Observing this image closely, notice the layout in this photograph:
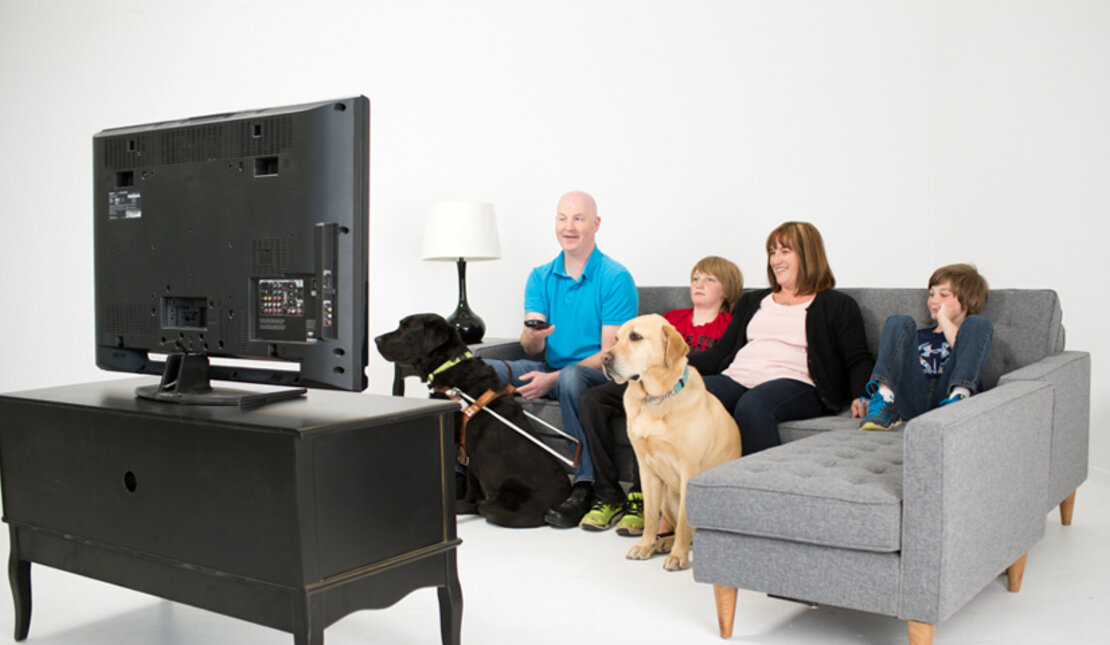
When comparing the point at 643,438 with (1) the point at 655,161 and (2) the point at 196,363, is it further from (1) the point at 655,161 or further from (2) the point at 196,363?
(1) the point at 655,161

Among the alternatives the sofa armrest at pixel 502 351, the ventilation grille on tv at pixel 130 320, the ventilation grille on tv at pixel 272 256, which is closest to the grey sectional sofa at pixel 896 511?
the ventilation grille on tv at pixel 272 256

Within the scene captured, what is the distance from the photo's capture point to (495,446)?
10.3 ft

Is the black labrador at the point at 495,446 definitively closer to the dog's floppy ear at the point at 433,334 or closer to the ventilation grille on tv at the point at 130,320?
the dog's floppy ear at the point at 433,334

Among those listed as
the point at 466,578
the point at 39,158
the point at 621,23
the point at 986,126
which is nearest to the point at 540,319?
the point at 466,578

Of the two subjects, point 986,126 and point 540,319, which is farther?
point 986,126

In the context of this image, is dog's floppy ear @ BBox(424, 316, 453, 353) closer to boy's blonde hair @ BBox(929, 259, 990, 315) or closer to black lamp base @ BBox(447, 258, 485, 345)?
black lamp base @ BBox(447, 258, 485, 345)

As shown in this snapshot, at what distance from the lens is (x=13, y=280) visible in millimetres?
6496

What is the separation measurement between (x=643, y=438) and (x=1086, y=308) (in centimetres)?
234

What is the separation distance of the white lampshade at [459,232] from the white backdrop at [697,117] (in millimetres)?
724

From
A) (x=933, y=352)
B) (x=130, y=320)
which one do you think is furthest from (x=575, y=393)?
(x=130, y=320)

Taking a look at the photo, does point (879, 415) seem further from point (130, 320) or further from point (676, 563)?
point (130, 320)

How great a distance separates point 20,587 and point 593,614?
1422mm

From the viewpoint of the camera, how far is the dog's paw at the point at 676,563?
2.66m

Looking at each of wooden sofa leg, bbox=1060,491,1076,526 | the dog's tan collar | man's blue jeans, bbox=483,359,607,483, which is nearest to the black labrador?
man's blue jeans, bbox=483,359,607,483
